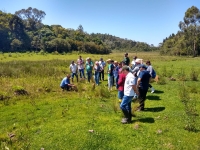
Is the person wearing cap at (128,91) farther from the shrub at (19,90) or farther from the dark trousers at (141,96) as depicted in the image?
the shrub at (19,90)

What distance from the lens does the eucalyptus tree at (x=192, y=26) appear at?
237 ft

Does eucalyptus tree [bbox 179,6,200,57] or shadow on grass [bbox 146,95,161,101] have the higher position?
eucalyptus tree [bbox 179,6,200,57]

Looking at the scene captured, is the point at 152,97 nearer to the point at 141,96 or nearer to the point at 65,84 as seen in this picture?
the point at 141,96

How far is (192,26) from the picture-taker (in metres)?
75.0

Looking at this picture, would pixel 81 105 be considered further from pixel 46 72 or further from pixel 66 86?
pixel 46 72

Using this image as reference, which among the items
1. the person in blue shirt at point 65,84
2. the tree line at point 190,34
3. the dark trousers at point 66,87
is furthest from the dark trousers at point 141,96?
the tree line at point 190,34

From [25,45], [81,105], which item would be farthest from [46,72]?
[25,45]

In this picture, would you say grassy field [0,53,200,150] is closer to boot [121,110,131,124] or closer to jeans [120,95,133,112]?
boot [121,110,131,124]

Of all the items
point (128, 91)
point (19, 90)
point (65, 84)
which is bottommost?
point (19, 90)

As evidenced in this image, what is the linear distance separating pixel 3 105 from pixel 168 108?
9.38 m

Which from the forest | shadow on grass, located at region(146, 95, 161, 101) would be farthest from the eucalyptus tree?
shadow on grass, located at region(146, 95, 161, 101)

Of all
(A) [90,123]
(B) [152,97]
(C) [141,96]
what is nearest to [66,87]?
(B) [152,97]

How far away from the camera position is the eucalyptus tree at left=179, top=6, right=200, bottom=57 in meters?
72.3

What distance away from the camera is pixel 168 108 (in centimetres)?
1112
